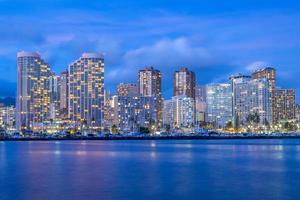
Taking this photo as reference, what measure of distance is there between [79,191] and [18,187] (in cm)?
487

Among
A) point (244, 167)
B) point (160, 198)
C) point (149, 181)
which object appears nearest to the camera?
point (160, 198)

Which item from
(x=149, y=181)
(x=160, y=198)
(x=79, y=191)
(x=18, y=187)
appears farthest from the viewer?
(x=149, y=181)

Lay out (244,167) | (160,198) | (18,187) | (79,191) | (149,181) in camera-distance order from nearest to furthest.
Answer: (160,198), (79,191), (18,187), (149,181), (244,167)

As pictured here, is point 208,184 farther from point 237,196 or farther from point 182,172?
point 182,172

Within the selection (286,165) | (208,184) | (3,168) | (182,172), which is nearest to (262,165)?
(286,165)

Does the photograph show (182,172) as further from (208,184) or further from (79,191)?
(79,191)

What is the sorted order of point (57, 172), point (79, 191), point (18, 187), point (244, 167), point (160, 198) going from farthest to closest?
point (244, 167)
point (57, 172)
point (18, 187)
point (79, 191)
point (160, 198)

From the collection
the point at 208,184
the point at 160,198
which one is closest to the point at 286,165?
the point at 208,184

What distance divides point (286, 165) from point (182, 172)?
12.4 metres

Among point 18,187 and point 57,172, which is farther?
point 57,172

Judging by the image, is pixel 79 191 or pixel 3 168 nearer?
pixel 79 191

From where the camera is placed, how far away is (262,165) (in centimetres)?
5603

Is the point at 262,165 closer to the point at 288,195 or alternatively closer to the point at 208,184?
the point at 208,184

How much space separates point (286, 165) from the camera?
2222 inches
